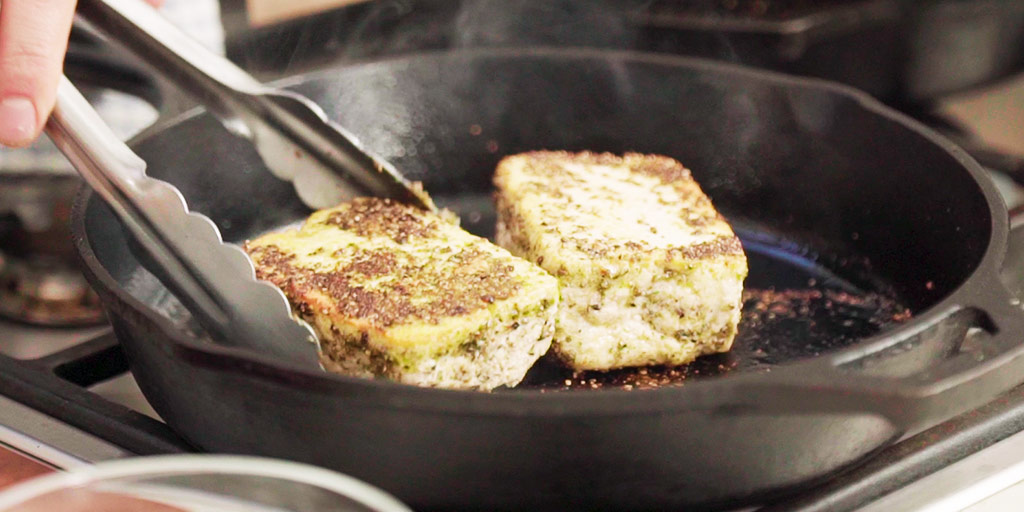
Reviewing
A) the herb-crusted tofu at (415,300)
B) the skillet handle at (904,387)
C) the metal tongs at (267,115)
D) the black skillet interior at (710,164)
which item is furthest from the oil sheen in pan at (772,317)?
the skillet handle at (904,387)

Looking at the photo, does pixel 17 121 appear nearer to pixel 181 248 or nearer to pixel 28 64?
pixel 28 64

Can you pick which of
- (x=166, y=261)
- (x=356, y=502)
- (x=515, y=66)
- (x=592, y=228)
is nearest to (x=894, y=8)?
(x=515, y=66)

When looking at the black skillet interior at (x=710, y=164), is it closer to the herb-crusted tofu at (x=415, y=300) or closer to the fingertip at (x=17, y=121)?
the herb-crusted tofu at (x=415, y=300)

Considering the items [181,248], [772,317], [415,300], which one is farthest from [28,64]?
[772,317]

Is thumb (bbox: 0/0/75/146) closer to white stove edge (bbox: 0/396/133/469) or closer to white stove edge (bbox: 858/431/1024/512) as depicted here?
white stove edge (bbox: 0/396/133/469)

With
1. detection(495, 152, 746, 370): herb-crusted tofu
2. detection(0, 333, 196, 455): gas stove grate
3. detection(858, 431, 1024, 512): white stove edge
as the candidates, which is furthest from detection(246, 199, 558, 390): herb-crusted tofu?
detection(858, 431, 1024, 512): white stove edge

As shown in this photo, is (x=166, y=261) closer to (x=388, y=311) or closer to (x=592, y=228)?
(x=388, y=311)

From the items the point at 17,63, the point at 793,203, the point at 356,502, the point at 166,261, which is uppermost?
the point at 17,63
